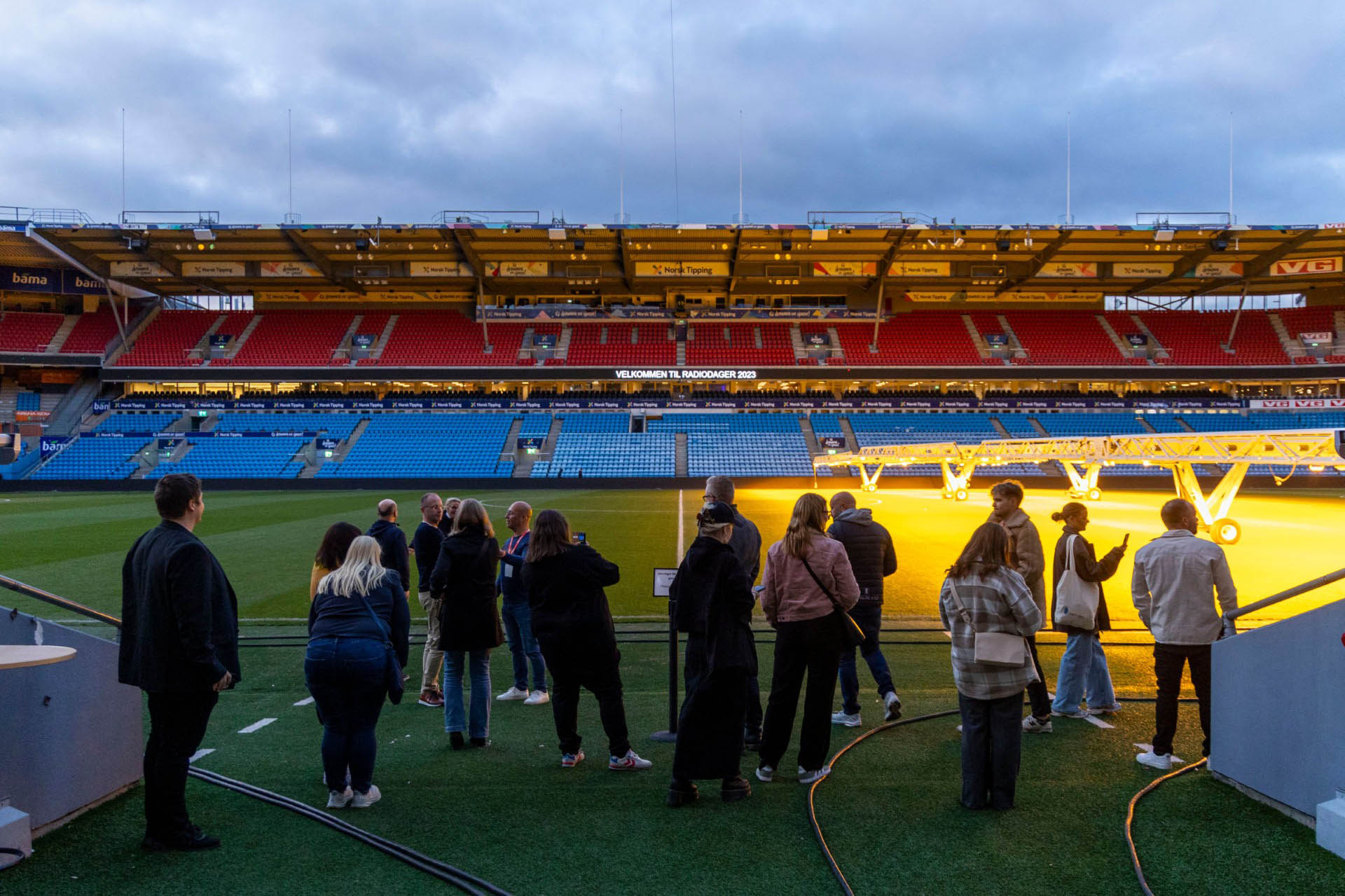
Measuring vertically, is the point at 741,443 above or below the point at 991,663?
above

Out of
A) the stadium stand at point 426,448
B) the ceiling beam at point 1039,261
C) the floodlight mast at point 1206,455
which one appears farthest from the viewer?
the ceiling beam at point 1039,261

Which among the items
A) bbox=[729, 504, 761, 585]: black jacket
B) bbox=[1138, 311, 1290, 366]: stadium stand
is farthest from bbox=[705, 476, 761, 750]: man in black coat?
bbox=[1138, 311, 1290, 366]: stadium stand

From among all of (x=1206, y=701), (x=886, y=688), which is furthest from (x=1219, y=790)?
(x=886, y=688)

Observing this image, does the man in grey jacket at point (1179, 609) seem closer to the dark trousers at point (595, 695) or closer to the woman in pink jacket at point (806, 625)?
the woman in pink jacket at point (806, 625)

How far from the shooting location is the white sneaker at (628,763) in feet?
17.3

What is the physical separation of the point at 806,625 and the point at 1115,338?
5823cm

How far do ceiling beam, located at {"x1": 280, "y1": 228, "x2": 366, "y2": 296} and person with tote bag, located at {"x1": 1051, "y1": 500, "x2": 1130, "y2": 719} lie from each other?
4545 centimetres

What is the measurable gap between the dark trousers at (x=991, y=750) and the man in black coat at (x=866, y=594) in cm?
159

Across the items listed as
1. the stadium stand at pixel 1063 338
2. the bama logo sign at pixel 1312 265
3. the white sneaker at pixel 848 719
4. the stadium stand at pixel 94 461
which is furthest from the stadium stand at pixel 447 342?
the white sneaker at pixel 848 719

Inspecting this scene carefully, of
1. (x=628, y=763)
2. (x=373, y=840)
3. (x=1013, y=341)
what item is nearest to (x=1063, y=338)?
(x=1013, y=341)

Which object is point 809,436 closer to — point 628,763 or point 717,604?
point 628,763

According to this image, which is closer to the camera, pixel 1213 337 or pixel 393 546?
pixel 393 546

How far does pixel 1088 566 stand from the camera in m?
6.05

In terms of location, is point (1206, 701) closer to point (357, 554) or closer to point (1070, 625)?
point (1070, 625)
